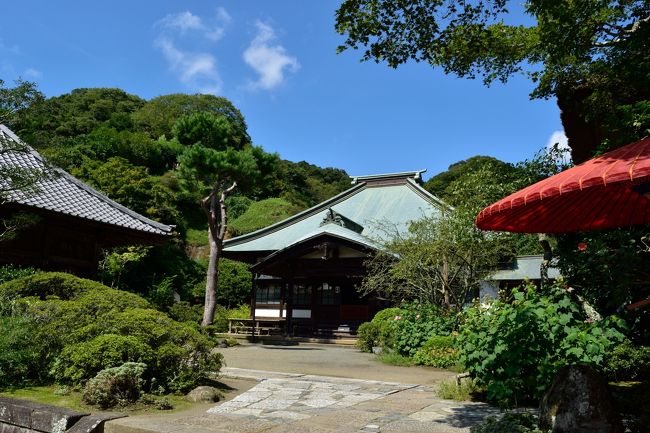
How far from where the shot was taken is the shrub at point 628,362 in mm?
6262

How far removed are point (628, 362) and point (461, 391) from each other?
2149 millimetres

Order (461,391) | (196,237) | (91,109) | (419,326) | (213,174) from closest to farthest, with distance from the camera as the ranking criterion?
(461,391) < (419,326) < (213,174) < (196,237) < (91,109)

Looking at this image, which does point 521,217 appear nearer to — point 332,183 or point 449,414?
point 449,414

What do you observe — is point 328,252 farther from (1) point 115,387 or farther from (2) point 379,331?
(1) point 115,387

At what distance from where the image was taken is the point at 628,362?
250 inches

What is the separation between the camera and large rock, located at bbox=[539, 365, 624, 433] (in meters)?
3.87

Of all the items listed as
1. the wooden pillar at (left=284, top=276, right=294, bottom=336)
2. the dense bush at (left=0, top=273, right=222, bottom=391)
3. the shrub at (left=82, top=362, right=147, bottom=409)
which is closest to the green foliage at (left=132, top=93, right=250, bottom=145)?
the wooden pillar at (left=284, top=276, right=294, bottom=336)

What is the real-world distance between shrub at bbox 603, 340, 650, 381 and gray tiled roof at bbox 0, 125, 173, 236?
1007 centimetres

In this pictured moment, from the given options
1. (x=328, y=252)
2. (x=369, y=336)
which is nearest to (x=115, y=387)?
(x=369, y=336)

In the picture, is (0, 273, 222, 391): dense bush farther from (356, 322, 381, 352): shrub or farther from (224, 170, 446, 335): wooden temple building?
(224, 170, 446, 335): wooden temple building

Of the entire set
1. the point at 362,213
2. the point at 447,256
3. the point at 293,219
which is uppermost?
the point at 362,213

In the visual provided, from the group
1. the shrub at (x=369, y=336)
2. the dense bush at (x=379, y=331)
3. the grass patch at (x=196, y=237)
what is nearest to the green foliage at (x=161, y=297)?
the shrub at (x=369, y=336)

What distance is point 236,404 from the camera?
623cm

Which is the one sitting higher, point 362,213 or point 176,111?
point 176,111
